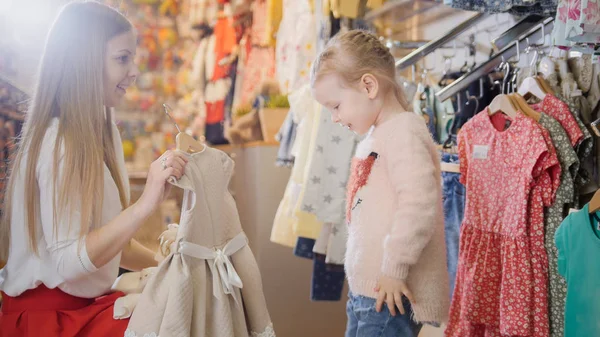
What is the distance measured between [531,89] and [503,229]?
44 centimetres

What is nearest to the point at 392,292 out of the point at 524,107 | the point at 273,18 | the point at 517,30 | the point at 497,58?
the point at 524,107

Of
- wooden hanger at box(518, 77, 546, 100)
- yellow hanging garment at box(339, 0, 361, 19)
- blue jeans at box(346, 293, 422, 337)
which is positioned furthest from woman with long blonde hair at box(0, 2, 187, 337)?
yellow hanging garment at box(339, 0, 361, 19)

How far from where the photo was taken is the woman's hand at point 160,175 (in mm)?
1409

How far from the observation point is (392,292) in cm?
147

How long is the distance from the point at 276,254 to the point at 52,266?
1837mm

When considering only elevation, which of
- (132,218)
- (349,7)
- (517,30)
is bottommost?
(132,218)

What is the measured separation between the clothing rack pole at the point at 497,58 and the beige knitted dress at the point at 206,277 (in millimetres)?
1036

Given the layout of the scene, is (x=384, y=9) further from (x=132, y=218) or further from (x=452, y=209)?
(x=132, y=218)

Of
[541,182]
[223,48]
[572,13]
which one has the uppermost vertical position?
[223,48]

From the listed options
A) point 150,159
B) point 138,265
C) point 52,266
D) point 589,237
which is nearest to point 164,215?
point 150,159

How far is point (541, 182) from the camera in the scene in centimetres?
183

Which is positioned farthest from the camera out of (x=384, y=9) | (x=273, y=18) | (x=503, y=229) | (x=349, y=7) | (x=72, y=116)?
(x=273, y=18)

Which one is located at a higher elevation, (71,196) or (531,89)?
(531,89)

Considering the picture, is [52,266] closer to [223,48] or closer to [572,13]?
[572,13]
